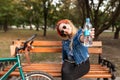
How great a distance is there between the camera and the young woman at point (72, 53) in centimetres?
512

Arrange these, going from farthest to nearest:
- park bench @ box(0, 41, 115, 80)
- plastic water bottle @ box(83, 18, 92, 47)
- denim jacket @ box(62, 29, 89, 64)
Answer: park bench @ box(0, 41, 115, 80) < denim jacket @ box(62, 29, 89, 64) < plastic water bottle @ box(83, 18, 92, 47)

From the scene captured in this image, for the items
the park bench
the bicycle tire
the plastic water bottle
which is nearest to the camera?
the plastic water bottle

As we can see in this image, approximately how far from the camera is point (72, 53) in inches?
203

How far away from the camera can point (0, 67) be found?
5.75 m

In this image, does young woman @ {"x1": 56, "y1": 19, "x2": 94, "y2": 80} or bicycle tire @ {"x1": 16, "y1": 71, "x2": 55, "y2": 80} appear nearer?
bicycle tire @ {"x1": 16, "y1": 71, "x2": 55, "y2": 80}

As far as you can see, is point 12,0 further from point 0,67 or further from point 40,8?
point 0,67

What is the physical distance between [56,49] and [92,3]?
1691 cm

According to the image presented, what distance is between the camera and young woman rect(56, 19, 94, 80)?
5.12 meters

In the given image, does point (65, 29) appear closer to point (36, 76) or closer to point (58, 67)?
point (36, 76)

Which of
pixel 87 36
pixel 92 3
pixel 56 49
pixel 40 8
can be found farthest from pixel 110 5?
pixel 87 36

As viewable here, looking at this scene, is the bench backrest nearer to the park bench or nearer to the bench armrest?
the park bench

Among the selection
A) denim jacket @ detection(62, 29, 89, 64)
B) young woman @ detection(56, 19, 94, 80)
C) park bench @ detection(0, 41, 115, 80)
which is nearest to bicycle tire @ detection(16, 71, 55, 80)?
young woman @ detection(56, 19, 94, 80)

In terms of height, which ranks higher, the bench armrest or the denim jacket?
the denim jacket

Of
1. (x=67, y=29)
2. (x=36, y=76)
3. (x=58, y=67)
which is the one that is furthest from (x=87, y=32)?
(x=58, y=67)
